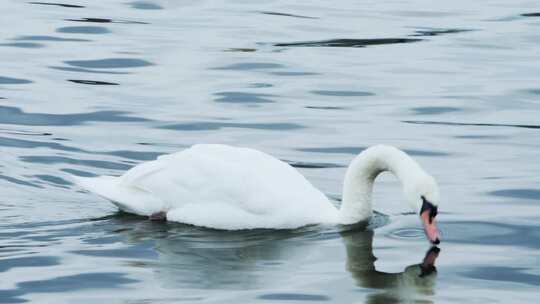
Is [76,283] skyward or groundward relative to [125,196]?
groundward

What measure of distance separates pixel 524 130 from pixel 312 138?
212cm

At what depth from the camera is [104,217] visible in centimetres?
1292

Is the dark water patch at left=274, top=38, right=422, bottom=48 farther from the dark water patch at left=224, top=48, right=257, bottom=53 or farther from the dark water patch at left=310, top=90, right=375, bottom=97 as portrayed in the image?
the dark water patch at left=310, top=90, right=375, bottom=97

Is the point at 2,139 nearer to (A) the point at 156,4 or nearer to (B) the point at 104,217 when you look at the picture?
(B) the point at 104,217

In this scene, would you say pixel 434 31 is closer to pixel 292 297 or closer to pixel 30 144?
pixel 30 144

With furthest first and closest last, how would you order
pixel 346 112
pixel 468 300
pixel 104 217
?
pixel 346 112 → pixel 104 217 → pixel 468 300

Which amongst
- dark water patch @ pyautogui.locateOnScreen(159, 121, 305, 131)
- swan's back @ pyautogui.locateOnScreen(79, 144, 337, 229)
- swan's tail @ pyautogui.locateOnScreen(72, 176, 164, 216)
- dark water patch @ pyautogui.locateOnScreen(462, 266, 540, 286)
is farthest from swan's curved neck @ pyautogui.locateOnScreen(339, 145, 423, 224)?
dark water patch @ pyautogui.locateOnScreen(159, 121, 305, 131)

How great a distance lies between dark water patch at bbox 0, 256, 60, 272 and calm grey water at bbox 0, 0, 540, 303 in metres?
0.02

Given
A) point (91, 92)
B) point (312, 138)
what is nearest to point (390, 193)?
point (312, 138)

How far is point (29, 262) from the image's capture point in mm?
11273

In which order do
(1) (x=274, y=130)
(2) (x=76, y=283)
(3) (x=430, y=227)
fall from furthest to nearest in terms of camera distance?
(1) (x=274, y=130), (3) (x=430, y=227), (2) (x=76, y=283)

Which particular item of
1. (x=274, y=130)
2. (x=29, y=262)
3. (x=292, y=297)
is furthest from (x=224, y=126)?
(x=292, y=297)

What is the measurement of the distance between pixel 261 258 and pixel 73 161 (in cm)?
360

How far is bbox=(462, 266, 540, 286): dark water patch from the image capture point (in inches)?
433
